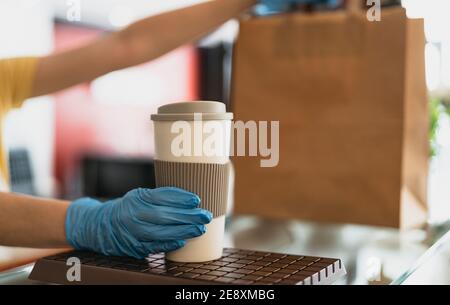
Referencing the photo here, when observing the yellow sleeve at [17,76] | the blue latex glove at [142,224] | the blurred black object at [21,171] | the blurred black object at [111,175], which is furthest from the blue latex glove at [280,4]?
the blurred black object at [21,171]

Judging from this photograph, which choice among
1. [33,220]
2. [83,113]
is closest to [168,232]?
[33,220]

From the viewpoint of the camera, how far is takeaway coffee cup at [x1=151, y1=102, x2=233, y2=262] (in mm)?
652

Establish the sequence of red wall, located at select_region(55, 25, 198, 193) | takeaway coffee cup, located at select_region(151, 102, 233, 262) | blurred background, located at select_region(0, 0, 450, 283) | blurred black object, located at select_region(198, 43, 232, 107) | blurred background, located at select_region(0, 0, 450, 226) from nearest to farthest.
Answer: takeaway coffee cup, located at select_region(151, 102, 233, 262) → blurred background, located at select_region(0, 0, 450, 283) → blurred background, located at select_region(0, 0, 450, 226) → red wall, located at select_region(55, 25, 198, 193) → blurred black object, located at select_region(198, 43, 232, 107)

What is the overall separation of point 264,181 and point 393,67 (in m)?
0.37

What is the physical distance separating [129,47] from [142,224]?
2.03 feet

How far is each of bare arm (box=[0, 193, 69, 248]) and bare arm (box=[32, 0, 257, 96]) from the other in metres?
0.48

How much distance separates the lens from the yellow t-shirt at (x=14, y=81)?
1201 mm

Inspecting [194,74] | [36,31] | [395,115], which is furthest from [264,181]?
[194,74]

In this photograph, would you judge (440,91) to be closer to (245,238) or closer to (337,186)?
(337,186)

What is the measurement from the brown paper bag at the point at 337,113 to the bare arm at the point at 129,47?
12 centimetres

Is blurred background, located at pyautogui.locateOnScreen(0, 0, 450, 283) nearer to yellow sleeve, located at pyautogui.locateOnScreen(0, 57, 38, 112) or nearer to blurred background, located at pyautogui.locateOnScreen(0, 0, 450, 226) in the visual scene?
blurred background, located at pyautogui.locateOnScreen(0, 0, 450, 226)

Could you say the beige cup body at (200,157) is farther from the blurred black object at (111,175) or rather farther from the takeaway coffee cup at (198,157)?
the blurred black object at (111,175)

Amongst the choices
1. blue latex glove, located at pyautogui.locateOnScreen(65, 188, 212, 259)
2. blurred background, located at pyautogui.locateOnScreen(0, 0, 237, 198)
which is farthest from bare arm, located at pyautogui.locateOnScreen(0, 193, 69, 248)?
blurred background, located at pyautogui.locateOnScreen(0, 0, 237, 198)

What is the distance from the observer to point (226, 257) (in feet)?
2.32
